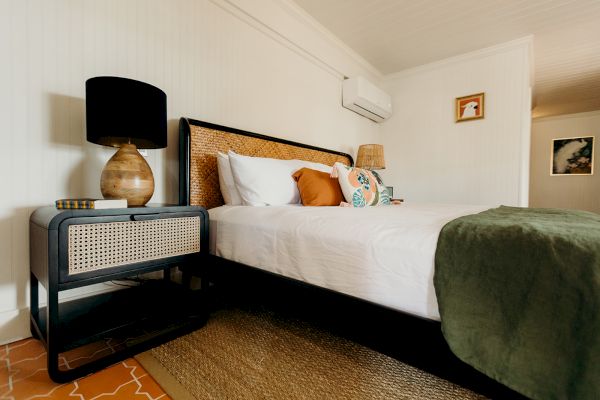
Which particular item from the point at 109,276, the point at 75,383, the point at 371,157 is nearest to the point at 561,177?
the point at 371,157

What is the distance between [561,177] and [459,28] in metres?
4.73

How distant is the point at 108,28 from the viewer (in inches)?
61.9

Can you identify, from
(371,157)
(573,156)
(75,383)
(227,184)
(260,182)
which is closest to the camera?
(75,383)

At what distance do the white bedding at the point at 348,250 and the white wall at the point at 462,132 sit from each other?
9.38 ft

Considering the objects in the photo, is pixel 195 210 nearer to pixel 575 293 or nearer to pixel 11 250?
pixel 11 250

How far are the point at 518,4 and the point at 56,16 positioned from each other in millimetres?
3660

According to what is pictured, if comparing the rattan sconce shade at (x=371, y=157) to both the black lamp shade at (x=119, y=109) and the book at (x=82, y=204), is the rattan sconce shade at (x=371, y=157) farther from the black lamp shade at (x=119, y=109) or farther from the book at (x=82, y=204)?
the book at (x=82, y=204)

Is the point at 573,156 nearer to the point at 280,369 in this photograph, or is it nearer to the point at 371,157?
the point at 371,157

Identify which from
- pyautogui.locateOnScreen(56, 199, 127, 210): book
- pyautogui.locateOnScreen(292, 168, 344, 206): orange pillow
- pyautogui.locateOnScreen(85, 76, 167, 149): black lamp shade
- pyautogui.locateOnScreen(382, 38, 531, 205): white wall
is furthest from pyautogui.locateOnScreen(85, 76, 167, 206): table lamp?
pyautogui.locateOnScreen(382, 38, 531, 205): white wall

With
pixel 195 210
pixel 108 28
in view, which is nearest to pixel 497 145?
pixel 195 210

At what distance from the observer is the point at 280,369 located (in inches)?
43.4

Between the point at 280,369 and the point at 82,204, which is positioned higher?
the point at 82,204

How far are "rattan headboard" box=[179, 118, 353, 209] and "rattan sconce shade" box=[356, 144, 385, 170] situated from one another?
152 centimetres

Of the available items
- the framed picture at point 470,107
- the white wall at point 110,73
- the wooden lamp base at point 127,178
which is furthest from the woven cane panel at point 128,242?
the framed picture at point 470,107
